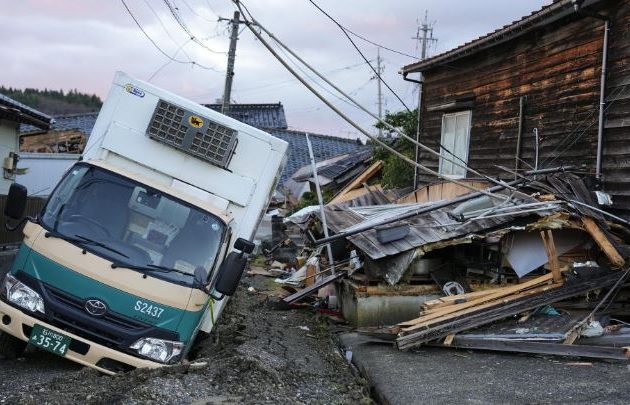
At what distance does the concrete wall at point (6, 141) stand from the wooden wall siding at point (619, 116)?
13330mm

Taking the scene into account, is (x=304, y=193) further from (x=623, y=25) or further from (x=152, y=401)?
(x=152, y=401)

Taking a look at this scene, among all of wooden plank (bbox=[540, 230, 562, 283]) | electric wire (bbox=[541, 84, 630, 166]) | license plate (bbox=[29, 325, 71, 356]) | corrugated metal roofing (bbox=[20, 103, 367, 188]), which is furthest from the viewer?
corrugated metal roofing (bbox=[20, 103, 367, 188])

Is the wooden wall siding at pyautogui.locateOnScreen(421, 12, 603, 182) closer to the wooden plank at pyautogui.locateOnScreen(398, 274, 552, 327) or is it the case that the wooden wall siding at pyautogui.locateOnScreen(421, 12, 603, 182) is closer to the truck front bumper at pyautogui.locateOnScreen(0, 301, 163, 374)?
the wooden plank at pyautogui.locateOnScreen(398, 274, 552, 327)

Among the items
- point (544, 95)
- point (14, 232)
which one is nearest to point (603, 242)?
point (544, 95)

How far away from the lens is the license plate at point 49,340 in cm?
534

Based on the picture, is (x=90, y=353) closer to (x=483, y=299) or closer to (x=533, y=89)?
(x=483, y=299)

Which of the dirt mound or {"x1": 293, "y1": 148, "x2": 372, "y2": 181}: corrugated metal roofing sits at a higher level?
{"x1": 293, "y1": 148, "x2": 372, "y2": 181}: corrugated metal roofing

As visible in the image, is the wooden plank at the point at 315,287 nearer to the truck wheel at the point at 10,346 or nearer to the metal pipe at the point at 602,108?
the metal pipe at the point at 602,108

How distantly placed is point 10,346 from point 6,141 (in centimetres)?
1046

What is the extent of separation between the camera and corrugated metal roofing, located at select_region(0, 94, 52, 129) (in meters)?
13.2

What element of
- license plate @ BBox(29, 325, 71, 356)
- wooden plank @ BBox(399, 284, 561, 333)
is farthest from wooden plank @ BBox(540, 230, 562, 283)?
license plate @ BBox(29, 325, 71, 356)

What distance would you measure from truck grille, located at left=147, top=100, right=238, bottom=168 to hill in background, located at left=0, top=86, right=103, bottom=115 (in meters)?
43.5

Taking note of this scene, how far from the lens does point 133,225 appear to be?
19.7ft

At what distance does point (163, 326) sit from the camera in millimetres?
5547
